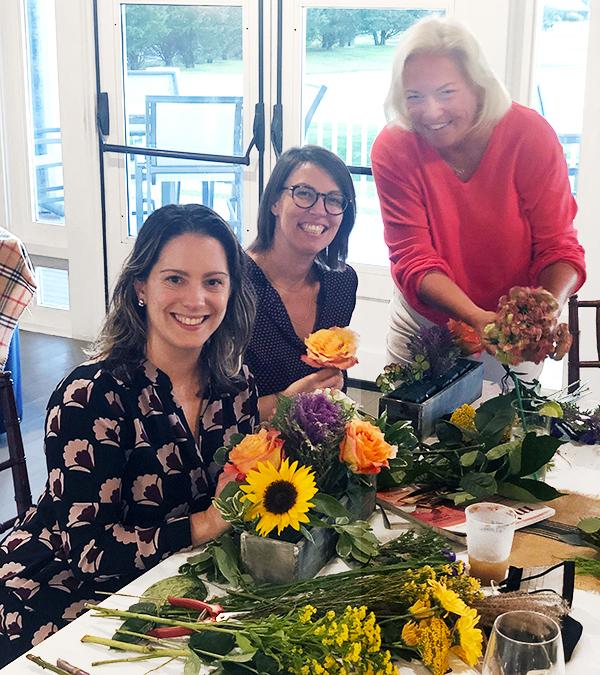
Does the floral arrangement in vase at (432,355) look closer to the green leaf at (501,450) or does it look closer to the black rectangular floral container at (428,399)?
the black rectangular floral container at (428,399)

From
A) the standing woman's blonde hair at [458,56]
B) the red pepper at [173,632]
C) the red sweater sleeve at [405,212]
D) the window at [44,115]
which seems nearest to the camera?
the red pepper at [173,632]

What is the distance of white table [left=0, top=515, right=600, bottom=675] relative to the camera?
132cm

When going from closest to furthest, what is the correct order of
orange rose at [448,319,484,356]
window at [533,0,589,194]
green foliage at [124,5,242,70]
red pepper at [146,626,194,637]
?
red pepper at [146,626,194,637] < orange rose at [448,319,484,356] < window at [533,0,589,194] < green foliage at [124,5,242,70]

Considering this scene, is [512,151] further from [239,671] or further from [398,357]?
[239,671]

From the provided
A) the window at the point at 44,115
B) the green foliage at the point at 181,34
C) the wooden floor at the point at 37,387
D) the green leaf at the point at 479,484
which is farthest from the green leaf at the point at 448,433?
the window at the point at 44,115

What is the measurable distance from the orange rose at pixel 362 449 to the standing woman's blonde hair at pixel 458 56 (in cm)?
125

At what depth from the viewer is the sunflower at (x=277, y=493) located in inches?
57.7

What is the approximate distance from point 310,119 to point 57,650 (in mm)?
3364

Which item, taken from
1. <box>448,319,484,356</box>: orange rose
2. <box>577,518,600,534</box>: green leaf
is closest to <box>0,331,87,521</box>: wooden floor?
<box>448,319,484,356</box>: orange rose

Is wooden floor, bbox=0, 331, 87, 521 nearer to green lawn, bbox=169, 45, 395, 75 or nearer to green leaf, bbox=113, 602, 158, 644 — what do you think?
green lawn, bbox=169, 45, 395, 75

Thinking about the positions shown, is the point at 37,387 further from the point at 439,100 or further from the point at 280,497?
the point at 280,497

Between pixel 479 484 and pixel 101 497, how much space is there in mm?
666

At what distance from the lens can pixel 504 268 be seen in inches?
105

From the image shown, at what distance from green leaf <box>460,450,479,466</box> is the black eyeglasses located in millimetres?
784
